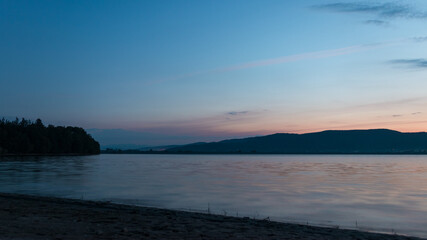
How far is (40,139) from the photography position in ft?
468

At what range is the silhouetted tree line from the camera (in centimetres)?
13150

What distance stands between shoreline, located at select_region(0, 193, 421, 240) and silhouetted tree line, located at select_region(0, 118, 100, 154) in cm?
12761

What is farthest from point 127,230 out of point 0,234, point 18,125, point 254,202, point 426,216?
point 18,125

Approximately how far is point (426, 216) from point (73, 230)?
52.2ft

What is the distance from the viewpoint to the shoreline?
35.1 ft

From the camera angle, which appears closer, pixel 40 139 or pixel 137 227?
pixel 137 227

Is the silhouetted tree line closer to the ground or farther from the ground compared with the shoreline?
farther from the ground

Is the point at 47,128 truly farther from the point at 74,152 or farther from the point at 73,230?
the point at 73,230

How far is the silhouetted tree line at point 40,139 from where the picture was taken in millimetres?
131500

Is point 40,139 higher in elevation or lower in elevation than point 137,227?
higher

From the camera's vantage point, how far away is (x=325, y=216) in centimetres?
1831

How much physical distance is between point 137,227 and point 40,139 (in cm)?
14371

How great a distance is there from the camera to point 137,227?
12188 millimetres

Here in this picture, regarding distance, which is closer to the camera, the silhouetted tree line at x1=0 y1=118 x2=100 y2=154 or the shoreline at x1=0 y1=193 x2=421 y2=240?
the shoreline at x1=0 y1=193 x2=421 y2=240
